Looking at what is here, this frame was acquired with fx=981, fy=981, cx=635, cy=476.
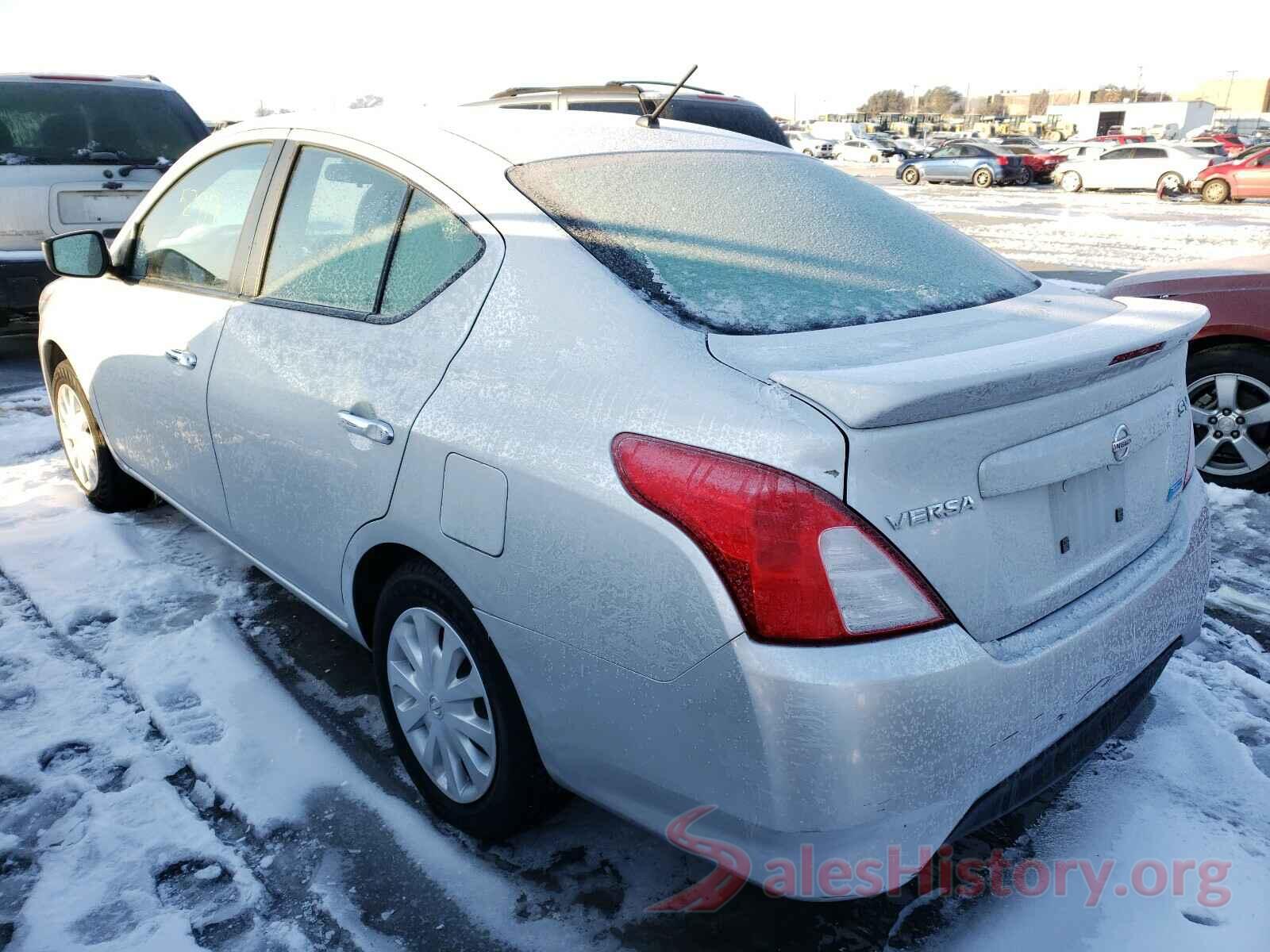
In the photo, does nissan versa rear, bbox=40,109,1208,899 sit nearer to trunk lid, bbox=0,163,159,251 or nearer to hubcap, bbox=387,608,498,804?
hubcap, bbox=387,608,498,804

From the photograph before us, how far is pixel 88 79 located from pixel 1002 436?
24.6 ft

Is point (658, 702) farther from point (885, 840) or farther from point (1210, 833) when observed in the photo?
point (1210, 833)

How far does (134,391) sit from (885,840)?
3023 millimetres

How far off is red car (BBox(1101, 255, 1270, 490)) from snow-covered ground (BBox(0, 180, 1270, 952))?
1227 mm

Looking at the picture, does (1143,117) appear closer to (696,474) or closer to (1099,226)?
(1099,226)

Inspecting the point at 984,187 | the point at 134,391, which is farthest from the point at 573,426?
the point at 984,187

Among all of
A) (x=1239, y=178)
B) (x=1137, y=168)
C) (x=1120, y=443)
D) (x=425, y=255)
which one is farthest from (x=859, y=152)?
(x=1120, y=443)

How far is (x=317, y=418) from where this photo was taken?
2477 mm

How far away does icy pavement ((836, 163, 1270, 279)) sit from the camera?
1223cm

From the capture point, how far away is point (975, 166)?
93.9 feet

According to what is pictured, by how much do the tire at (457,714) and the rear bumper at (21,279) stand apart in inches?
217

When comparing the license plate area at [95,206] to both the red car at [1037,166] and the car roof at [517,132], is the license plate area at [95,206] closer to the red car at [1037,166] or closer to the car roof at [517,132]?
the car roof at [517,132]

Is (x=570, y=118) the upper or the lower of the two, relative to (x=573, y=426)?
upper

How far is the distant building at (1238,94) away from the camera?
9857cm
